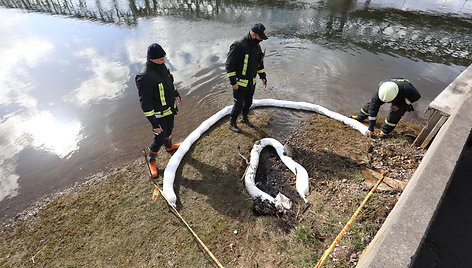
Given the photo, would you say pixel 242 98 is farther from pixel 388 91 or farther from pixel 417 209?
pixel 417 209

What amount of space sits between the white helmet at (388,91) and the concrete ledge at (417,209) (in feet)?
2.92

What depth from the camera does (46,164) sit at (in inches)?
173

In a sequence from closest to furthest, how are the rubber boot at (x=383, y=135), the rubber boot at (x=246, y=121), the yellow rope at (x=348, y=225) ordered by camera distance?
1. the yellow rope at (x=348, y=225)
2. the rubber boot at (x=383, y=135)
3. the rubber boot at (x=246, y=121)

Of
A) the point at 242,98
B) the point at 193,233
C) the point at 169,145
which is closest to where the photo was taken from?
the point at 193,233

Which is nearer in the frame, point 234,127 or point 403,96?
point 403,96

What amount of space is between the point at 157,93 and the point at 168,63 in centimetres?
486

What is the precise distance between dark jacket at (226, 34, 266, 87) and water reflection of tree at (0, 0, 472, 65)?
663cm

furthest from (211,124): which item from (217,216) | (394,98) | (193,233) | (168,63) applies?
(168,63)

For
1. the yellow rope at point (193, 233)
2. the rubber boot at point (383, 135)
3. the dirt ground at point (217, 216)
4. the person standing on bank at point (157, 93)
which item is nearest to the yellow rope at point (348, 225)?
the dirt ground at point (217, 216)

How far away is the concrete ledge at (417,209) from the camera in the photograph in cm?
211

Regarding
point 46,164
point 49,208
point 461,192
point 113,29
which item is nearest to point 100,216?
point 49,208

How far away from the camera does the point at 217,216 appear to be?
332cm

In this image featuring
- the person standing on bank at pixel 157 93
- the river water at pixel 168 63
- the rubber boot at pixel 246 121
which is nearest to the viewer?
the person standing on bank at pixel 157 93

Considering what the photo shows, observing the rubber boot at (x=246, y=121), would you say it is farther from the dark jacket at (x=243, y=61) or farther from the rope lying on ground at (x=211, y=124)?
the dark jacket at (x=243, y=61)
